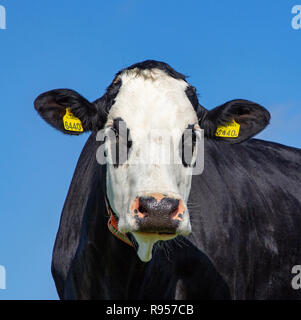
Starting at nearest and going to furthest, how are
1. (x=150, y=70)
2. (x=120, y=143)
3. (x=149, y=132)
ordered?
(x=149, y=132)
(x=120, y=143)
(x=150, y=70)

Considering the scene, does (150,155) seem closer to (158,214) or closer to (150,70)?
(158,214)

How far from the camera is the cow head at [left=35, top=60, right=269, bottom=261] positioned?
21.4ft

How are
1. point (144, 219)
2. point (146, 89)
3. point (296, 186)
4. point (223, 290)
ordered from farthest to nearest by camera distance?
point (296, 186) < point (223, 290) < point (146, 89) < point (144, 219)

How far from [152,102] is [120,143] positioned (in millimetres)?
517

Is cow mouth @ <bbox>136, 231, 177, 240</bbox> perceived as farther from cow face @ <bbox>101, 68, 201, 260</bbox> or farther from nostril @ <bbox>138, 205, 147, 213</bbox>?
nostril @ <bbox>138, 205, 147, 213</bbox>

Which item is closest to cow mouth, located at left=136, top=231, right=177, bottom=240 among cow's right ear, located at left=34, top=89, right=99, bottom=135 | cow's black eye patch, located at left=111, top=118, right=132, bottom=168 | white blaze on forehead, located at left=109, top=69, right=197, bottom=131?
cow's black eye patch, located at left=111, top=118, right=132, bottom=168

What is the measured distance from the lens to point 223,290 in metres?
8.52

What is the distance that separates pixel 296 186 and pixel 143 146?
4331 mm

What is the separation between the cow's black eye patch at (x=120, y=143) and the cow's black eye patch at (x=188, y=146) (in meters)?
0.50

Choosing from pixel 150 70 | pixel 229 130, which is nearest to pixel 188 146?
pixel 150 70

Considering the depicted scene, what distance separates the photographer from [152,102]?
24.2 feet

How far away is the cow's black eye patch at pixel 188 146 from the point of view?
7.27 metres

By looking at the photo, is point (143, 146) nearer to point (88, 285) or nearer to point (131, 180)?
point (131, 180)

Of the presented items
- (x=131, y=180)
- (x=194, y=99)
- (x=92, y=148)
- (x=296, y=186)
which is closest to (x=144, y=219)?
(x=131, y=180)
